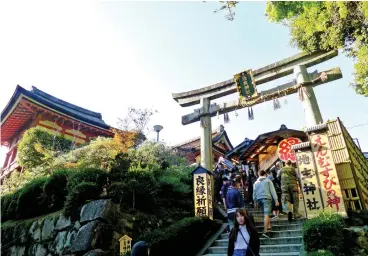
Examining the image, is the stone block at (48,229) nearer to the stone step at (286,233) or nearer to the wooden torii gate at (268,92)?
the stone step at (286,233)

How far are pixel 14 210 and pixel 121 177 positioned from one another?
4563 millimetres

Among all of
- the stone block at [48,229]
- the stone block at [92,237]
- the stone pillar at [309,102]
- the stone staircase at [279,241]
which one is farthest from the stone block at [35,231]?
the stone pillar at [309,102]

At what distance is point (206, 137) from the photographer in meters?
13.4

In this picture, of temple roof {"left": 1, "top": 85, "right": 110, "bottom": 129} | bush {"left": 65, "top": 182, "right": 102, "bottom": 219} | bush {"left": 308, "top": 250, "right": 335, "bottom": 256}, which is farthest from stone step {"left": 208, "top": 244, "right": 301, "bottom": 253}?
temple roof {"left": 1, "top": 85, "right": 110, "bottom": 129}

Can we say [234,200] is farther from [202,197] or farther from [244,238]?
[244,238]

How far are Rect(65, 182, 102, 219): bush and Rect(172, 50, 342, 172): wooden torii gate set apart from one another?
5942mm

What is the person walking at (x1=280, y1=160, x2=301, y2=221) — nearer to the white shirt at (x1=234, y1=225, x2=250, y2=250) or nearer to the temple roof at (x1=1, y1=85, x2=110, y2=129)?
the white shirt at (x1=234, y1=225, x2=250, y2=250)

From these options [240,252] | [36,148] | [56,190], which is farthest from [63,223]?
Answer: [36,148]

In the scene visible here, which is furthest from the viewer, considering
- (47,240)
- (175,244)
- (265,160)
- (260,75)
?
(265,160)

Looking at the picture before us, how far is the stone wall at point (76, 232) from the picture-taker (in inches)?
274

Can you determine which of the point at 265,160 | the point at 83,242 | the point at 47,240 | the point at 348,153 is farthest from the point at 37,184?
the point at 265,160

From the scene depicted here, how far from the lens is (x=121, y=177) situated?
907 centimetres

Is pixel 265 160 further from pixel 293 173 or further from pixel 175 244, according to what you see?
pixel 175 244

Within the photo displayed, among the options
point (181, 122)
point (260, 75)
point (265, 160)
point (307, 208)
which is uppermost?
point (260, 75)
